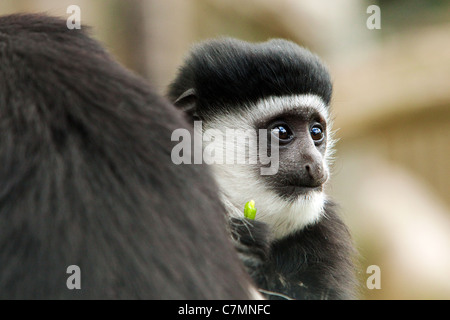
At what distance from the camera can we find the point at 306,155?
2.99 meters

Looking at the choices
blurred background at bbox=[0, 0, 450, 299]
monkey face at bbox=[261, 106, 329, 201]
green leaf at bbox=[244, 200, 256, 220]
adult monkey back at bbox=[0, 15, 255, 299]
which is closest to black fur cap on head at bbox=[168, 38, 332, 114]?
monkey face at bbox=[261, 106, 329, 201]

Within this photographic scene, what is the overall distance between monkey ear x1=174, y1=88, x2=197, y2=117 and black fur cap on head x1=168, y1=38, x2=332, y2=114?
0.04 feet

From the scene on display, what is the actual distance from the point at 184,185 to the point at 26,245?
0.38 meters

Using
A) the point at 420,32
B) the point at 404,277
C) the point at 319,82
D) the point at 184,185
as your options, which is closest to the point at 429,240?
the point at 404,277

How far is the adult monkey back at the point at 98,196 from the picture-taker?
1301 mm

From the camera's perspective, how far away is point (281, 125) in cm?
317

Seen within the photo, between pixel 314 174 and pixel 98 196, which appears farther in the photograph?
pixel 314 174

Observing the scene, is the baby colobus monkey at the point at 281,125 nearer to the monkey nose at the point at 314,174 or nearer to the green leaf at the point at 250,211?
the monkey nose at the point at 314,174

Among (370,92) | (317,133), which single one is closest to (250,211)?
(317,133)

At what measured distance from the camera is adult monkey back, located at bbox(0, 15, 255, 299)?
1.30 metres

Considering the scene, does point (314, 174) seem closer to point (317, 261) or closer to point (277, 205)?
point (277, 205)

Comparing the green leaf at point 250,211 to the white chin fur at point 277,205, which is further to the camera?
the white chin fur at point 277,205

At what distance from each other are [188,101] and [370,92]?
243 inches

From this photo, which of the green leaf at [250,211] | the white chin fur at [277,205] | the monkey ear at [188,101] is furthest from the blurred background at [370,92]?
the green leaf at [250,211]
